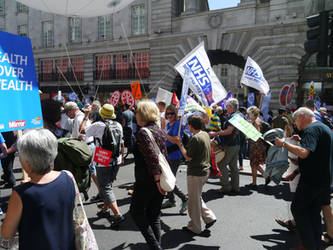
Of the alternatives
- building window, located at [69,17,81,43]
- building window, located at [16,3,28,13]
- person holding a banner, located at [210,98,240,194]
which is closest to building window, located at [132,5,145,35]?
building window, located at [69,17,81,43]

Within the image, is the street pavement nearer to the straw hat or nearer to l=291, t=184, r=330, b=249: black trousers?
l=291, t=184, r=330, b=249: black trousers

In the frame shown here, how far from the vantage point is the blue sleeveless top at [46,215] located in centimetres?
163

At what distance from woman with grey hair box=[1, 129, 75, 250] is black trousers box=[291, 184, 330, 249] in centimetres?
260

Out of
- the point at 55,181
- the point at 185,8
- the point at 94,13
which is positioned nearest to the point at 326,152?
the point at 55,181

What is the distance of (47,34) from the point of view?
91.6 ft

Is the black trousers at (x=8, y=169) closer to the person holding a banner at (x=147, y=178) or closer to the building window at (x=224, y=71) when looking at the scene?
the person holding a banner at (x=147, y=178)

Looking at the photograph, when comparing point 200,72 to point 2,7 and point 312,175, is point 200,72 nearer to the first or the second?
point 312,175

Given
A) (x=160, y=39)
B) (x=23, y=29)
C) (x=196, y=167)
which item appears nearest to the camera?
(x=196, y=167)

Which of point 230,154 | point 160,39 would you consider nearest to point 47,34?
point 160,39

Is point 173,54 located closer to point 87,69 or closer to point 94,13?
point 87,69

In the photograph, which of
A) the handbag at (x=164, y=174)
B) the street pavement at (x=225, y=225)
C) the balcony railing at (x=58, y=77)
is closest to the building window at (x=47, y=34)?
the balcony railing at (x=58, y=77)

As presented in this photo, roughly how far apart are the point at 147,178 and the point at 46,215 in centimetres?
140

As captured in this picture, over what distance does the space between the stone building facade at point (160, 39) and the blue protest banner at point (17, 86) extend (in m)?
8.96

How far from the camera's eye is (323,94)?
21.6m
